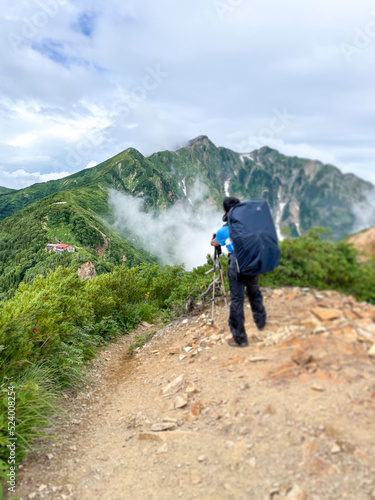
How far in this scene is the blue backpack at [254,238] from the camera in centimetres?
400

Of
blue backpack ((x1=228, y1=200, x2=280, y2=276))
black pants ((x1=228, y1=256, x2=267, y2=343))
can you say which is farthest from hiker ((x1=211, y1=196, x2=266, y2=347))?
blue backpack ((x1=228, y1=200, x2=280, y2=276))

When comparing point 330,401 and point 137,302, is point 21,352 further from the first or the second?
point 137,302

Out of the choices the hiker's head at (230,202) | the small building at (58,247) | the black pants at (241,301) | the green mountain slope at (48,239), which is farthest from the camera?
the small building at (58,247)

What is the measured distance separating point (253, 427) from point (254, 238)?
89.1 inches

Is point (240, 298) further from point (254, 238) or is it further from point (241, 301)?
point (254, 238)

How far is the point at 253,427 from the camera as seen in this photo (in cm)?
329

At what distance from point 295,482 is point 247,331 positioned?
2237 mm

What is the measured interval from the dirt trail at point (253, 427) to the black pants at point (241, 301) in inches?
8.0

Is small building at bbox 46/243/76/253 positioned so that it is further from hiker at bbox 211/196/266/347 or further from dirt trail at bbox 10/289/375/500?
hiker at bbox 211/196/266/347

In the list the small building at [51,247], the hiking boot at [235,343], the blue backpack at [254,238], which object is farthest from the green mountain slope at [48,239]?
the blue backpack at [254,238]

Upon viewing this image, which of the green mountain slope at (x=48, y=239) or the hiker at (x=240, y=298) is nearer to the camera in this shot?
the hiker at (x=240, y=298)

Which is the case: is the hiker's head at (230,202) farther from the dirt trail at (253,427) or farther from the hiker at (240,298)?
the dirt trail at (253,427)

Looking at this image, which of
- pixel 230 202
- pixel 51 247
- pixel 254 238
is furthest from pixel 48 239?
pixel 254 238

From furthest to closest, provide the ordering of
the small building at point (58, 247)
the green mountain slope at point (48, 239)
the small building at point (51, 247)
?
the small building at point (51, 247), the small building at point (58, 247), the green mountain slope at point (48, 239)
